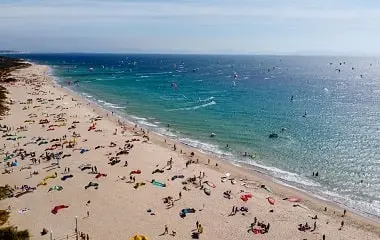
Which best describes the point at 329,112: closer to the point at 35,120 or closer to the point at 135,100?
the point at 135,100

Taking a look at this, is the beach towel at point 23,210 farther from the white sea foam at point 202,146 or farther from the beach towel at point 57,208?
the white sea foam at point 202,146

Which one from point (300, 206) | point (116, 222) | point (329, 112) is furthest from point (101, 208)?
point (329, 112)

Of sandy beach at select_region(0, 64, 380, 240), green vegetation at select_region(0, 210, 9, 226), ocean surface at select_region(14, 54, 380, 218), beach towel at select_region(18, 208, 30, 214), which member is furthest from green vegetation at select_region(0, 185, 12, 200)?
ocean surface at select_region(14, 54, 380, 218)

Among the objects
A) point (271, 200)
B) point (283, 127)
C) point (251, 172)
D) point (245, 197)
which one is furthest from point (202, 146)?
point (271, 200)

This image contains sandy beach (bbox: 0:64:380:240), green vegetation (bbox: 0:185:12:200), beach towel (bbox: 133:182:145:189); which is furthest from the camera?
beach towel (bbox: 133:182:145:189)

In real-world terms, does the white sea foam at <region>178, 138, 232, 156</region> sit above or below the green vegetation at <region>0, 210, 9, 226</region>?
above

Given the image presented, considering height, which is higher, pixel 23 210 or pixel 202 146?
pixel 202 146

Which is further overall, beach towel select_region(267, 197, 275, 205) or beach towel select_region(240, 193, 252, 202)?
beach towel select_region(240, 193, 252, 202)

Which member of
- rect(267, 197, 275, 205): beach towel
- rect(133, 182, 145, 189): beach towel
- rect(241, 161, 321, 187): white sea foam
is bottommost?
rect(241, 161, 321, 187): white sea foam

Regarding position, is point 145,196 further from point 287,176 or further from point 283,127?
point 283,127

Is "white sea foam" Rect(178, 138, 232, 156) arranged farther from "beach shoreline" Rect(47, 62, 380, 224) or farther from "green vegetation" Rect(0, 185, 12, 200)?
"green vegetation" Rect(0, 185, 12, 200)
